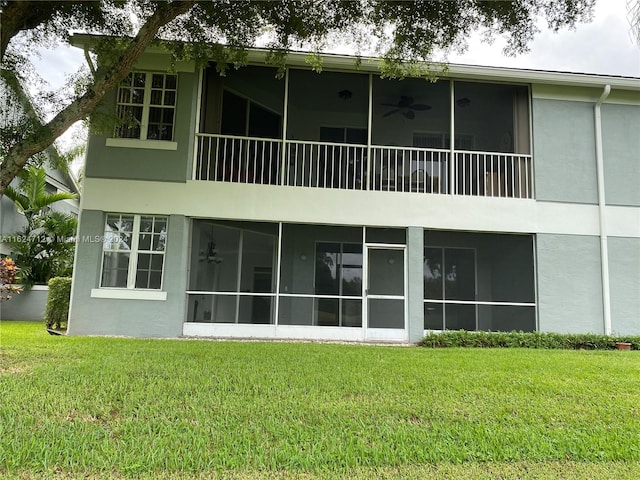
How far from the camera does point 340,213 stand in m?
9.94

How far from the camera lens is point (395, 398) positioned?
4.64 m

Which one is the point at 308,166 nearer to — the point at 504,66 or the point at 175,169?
the point at 175,169

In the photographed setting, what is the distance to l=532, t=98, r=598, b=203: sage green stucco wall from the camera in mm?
10344

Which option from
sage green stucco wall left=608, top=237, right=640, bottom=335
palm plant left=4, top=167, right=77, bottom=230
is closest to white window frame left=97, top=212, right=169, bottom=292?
palm plant left=4, top=167, right=77, bottom=230

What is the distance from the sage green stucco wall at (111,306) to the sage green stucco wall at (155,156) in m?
1.01

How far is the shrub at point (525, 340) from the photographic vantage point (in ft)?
30.4

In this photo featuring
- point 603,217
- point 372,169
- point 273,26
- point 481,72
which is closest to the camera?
point 273,26

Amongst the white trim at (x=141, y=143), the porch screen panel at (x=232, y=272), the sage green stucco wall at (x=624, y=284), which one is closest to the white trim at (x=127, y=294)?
the porch screen panel at (x=232, y=272)

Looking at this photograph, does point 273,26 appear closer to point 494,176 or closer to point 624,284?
point 494,176

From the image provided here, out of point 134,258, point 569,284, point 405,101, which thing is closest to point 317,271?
point 134,258

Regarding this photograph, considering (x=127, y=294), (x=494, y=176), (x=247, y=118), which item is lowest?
(x=127, y=294)

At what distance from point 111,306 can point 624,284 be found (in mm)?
11226

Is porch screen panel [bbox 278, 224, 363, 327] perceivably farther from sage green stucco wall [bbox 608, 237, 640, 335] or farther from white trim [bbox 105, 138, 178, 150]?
sage green stucco wall [bbox 608, 237, 640, 335]

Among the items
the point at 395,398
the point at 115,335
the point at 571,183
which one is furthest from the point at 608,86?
the point at 115,335
